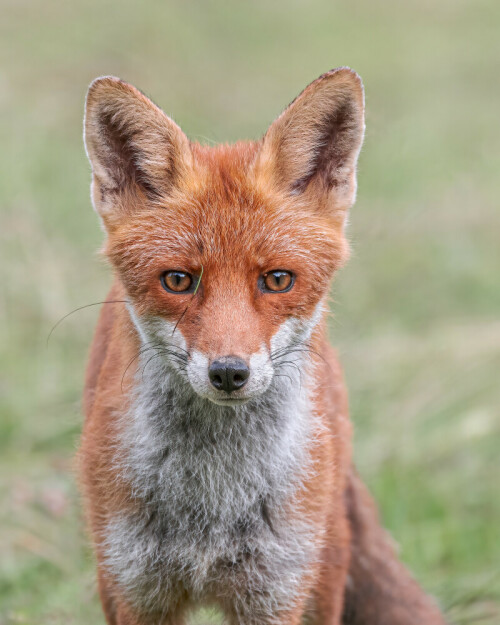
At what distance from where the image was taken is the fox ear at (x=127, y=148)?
13.2 feet

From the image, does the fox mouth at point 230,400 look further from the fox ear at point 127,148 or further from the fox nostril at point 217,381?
the fox ear at point 127,148

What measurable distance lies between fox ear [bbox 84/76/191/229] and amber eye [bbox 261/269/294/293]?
588 mm

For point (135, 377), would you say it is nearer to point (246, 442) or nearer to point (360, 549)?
point (246, 442)

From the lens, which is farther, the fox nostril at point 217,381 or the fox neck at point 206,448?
the fox neck at point 206,448

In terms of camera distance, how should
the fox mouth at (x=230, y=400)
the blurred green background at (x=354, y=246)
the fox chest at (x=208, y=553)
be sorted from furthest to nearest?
the blurred green background at (x=354, y=246) < the fox chest at (x=208, y=553) < the fox mouth at (x=230, y=400)

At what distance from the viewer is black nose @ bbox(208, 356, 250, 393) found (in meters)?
3.66

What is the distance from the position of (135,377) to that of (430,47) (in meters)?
13.5

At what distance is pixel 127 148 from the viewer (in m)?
4.23

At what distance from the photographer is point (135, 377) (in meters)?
4.38

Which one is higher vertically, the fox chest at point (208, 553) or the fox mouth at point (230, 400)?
the fox mouth at point (230, 400)

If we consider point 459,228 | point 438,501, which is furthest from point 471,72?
point 438,501

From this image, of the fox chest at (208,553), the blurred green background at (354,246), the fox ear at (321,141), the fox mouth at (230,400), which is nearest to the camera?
the fox mouth at (230,400)

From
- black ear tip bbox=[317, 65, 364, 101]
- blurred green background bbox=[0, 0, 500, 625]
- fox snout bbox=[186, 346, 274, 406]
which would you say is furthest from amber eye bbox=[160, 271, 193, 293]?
blurred green background bbox=[0, 0, 500, 625]

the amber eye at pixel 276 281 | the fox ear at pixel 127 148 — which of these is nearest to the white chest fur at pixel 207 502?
the amber eye at pixel 276 281
